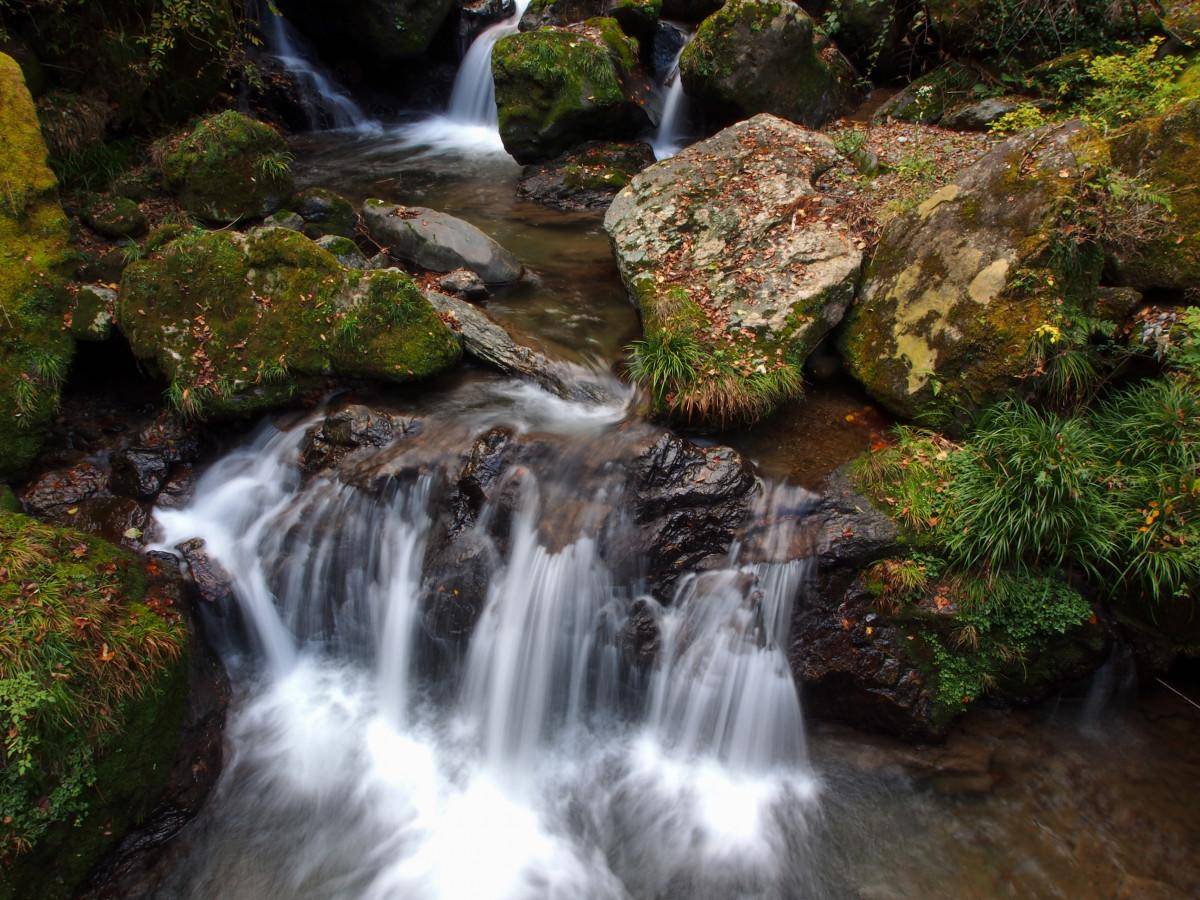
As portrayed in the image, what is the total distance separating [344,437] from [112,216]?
452 cm

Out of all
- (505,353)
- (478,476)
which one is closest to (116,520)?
(478,476)

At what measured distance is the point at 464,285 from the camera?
809cm

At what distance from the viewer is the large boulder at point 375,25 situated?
44.6 ft

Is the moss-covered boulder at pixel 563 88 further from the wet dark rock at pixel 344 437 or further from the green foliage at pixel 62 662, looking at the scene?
the green foliage at pixel 62 662

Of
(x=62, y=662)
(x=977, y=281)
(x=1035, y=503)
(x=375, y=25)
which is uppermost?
(x=375, y=25)

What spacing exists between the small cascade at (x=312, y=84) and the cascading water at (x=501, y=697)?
1083cm

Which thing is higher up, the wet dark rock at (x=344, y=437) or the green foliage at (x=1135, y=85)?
the green foliage at (x=1135, y=85)

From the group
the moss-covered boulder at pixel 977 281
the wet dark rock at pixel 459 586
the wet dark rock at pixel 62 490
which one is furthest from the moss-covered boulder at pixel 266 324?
the moss-covered boulder at pixel 977 281

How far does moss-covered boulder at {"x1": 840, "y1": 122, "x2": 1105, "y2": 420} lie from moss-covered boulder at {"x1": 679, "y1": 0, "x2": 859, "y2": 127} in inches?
224

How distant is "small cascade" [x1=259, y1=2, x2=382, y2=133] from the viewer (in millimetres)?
14000

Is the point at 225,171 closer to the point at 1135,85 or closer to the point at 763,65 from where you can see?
the point at 763,65

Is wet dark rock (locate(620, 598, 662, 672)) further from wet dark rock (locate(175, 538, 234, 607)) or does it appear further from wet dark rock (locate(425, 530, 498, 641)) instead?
wet dark rock (locate(175, 538, 234, 607))

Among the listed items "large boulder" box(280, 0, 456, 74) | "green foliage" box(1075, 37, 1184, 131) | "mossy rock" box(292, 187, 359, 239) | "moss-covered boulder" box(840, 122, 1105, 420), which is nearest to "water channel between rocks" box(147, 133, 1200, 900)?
"moss-covered boulder" box(840, 122, 1105, 420)

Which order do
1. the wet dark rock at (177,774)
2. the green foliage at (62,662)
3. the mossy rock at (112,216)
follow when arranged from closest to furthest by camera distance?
the green foliage at (62,662)
the wet dark rock at (177,774)
the mossy rock at (112,216)
